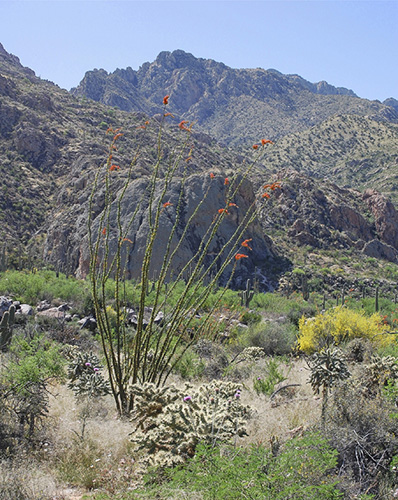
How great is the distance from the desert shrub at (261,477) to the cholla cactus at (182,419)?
348 millimetres

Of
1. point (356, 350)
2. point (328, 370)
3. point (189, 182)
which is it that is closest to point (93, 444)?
point (328, 370)

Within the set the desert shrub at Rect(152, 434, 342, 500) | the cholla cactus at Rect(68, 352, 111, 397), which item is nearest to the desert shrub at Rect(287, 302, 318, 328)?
the cholla cactus at Rect(68, 352, 111, 397)

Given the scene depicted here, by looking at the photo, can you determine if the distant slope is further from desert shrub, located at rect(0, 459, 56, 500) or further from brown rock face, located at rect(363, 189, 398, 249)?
desert shrub, located at rect(0, 459, 56, 500)

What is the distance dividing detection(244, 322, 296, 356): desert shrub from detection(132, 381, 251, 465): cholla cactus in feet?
17.3

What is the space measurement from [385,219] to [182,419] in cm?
4596

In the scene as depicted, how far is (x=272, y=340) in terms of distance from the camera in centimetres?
969

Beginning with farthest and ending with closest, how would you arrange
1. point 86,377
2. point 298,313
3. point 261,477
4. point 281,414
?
point 298,313 < point 86,377 < point 281,414 < point 261,477

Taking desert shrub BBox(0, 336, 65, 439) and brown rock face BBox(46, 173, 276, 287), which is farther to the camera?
brown rock face BBox(46, 173, 276, 287)

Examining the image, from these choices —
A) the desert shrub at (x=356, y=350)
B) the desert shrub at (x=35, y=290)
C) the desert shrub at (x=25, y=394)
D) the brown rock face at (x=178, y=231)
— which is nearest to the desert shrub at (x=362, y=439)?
the desert shrub at (x=25, y=394)

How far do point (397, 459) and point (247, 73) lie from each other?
15312 centimetres

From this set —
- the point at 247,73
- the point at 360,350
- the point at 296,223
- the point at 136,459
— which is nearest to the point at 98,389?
the point at 136,459

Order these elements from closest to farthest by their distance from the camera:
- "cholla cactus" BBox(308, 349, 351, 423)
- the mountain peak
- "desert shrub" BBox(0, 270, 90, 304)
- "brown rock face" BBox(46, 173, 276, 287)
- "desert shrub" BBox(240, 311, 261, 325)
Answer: "cholla cactus" BBox(308, 349, 351, 423)
"desert shrub" BBox(240, 311, 261, 325)
"desert shrub" BBox(0, 270, 90, 304)
"brown rock face" BBox(46, 173, 276, 287)
the mountain peak

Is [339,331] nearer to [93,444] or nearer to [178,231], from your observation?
[93,444]

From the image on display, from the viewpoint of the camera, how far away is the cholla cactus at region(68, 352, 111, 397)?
5.28 metres
